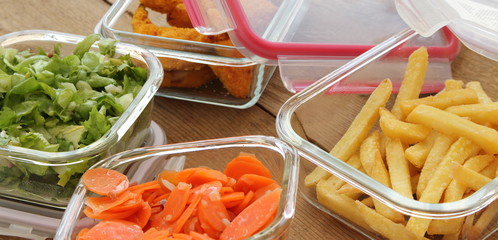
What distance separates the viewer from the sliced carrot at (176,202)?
1.14 m

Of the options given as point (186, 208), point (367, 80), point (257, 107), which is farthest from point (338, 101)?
point (186, 208)

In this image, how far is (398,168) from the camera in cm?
126

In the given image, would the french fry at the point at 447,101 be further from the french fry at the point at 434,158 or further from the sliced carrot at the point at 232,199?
the sliced carrot at the point at 232,199

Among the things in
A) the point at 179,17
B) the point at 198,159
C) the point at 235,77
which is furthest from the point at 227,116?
the point at 198,159

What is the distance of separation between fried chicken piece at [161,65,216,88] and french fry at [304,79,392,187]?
49 centimetres

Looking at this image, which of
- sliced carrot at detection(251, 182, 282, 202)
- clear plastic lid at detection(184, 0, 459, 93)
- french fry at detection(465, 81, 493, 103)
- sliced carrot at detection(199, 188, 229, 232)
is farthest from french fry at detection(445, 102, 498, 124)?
sliced carrot at detection(199, 188, 229, 232)

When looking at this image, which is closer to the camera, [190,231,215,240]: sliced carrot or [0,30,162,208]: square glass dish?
[190,231,215,240]: sliced carrot

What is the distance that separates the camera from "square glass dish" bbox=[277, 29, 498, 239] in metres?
1.17

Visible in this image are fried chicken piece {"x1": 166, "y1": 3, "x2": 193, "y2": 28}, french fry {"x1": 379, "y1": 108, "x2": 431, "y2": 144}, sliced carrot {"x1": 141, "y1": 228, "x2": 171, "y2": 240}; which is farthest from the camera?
fried chicken piece {"x1": 166, "y1": 3, "x2": 193, "y2": 28}

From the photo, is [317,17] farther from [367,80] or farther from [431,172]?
[431,172]

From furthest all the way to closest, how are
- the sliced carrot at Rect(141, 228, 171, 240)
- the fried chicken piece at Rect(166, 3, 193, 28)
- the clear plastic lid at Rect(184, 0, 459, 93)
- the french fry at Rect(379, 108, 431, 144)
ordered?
the fried chicken piece at Rect(166, 3, 193, 28) < the clear plastic lid at Rect(184, 0, 459, 93) < the french fry at Rect(379, 108, 431, 144) < the sliced carrot at Rect(141, 228, 171, 240)

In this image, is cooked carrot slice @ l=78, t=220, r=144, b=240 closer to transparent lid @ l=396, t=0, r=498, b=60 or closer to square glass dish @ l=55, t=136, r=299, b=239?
square glass dish @ l=55, t=136, r=299, b=239

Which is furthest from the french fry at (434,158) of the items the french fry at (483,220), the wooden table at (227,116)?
the wooden table at (227,116)

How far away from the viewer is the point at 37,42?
165 cm
